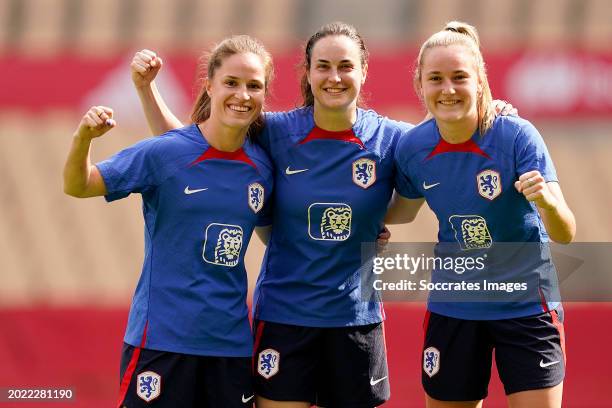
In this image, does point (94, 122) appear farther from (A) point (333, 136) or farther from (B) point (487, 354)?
(B) point (487, 354)


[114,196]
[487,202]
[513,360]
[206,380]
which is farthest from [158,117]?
[513,360]

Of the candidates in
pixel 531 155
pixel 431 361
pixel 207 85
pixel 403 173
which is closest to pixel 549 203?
pixel 531 155

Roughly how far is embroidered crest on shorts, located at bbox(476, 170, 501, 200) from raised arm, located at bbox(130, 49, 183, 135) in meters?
1.17

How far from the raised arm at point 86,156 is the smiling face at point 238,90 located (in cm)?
40

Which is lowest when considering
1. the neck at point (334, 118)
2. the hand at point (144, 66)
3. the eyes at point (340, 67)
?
the neck at point (334, 118)

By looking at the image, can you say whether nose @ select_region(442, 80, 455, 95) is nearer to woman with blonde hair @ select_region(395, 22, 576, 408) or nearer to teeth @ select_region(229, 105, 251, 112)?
woman with blonde hair @ select_region(395, 22, 576, 408)

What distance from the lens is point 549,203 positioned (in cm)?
301

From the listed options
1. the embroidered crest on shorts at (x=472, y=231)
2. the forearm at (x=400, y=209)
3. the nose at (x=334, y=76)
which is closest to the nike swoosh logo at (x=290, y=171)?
the nose at (x=334, y=76)

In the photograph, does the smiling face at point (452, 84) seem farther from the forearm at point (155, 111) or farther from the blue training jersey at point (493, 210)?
the forearm at point (155, 111)

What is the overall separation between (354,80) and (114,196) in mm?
903

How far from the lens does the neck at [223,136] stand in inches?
131

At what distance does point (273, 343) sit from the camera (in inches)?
134

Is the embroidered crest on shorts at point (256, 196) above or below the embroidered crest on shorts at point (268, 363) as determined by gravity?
above

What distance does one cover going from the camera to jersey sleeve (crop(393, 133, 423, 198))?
3457mm
